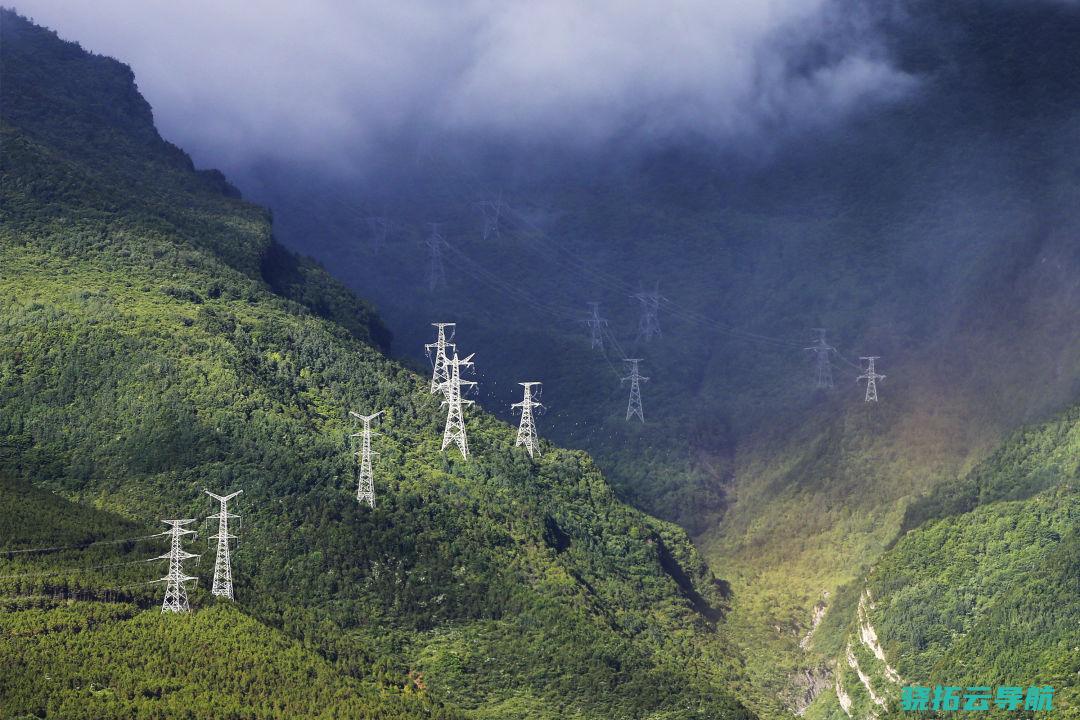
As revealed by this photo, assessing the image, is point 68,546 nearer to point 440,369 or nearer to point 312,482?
point 312,482

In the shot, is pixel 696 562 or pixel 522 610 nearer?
pixel 522 610

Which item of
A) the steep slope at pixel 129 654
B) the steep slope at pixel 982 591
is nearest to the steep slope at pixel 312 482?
the steep slope at pixel 129 654

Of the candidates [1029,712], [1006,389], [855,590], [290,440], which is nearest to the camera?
[1029,712]

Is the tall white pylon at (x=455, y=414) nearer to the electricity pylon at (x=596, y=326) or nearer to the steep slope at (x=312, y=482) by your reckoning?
the steep slope at (x=312, y=482)

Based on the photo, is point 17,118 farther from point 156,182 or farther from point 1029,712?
point 1029,712

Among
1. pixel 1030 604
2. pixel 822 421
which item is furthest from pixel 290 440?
pixel 822 421
